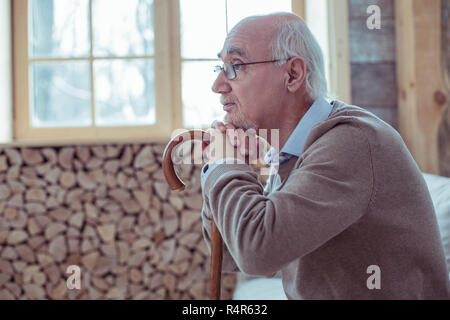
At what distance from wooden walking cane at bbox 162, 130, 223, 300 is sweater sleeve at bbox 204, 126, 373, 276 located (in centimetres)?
21

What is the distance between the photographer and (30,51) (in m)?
2.48

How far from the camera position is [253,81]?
1099 millimetres

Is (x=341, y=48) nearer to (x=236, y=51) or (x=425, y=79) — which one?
(x=425, y=79)

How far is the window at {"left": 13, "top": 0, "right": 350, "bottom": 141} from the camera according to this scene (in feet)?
8.05

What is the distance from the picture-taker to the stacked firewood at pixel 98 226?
223cm

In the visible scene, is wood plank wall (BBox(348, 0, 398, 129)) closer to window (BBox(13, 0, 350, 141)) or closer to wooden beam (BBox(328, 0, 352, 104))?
wooden beam (BBox(328, 0, 352, 104))

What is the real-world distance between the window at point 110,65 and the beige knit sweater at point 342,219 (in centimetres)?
161

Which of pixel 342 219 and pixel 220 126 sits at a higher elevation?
pixel 220 126

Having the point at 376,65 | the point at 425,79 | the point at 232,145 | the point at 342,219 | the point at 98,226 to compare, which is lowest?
the point at 98,226

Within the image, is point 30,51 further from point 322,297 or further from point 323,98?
point 322,297

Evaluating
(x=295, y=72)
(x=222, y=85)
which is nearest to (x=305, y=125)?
(x=295, y=72)

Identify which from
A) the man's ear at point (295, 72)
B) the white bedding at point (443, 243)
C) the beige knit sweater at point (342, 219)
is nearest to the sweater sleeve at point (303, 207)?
the beige knit sweater at point (342, 219)

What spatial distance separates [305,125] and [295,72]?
0.48 ft
